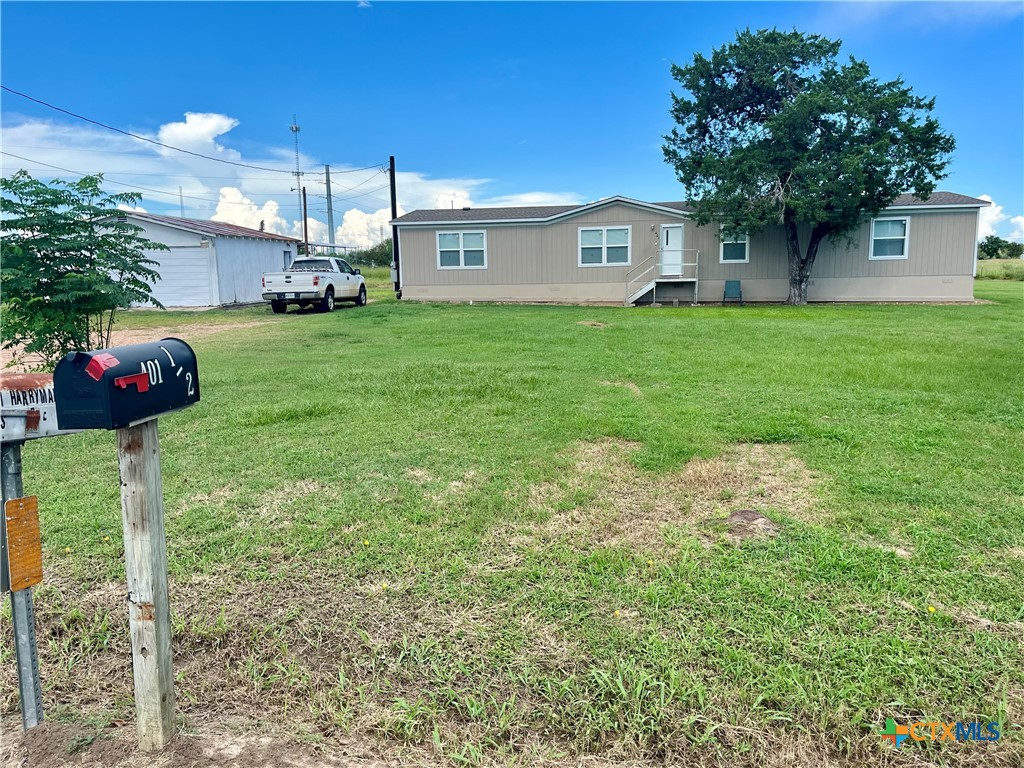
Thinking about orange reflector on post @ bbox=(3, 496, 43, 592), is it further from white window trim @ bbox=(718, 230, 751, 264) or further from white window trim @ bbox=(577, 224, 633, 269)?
white window trim @ bbox=(718, 230, 751, 264)

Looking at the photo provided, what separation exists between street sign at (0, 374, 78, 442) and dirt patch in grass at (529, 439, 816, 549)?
2.16 m

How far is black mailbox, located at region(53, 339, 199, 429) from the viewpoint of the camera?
1.58m

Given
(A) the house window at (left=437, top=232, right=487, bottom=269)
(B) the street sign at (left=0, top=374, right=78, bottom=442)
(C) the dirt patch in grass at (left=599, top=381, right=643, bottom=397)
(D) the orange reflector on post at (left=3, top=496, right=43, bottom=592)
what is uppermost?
(A) the house window at (left=437, top=232, right=487, bottom=269)

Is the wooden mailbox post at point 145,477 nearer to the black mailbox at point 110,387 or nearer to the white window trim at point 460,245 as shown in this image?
the black mailbox at point 110,387

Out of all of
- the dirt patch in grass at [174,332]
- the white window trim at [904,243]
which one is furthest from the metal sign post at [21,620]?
the white window trim at [904,243]

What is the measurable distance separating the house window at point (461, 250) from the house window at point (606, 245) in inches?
134

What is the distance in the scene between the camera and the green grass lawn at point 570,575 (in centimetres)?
203

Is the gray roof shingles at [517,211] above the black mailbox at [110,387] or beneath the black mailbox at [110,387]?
above

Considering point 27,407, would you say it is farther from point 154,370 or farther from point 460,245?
point 460,245

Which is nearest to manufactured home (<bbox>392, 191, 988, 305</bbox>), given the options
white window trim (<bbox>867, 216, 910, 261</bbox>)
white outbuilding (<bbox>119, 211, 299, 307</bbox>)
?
white window trim (<bbox>867, 216, 910, 261</bbox>)

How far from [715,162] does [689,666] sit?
1836 cm

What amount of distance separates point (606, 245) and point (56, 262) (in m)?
16.1

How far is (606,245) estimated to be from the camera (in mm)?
20688

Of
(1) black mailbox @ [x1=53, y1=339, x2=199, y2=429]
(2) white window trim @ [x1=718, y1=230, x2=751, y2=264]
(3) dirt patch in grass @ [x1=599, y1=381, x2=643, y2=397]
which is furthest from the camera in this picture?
(2) white window trim @ [x1=718, y1=230, x2=751, y2=264]
